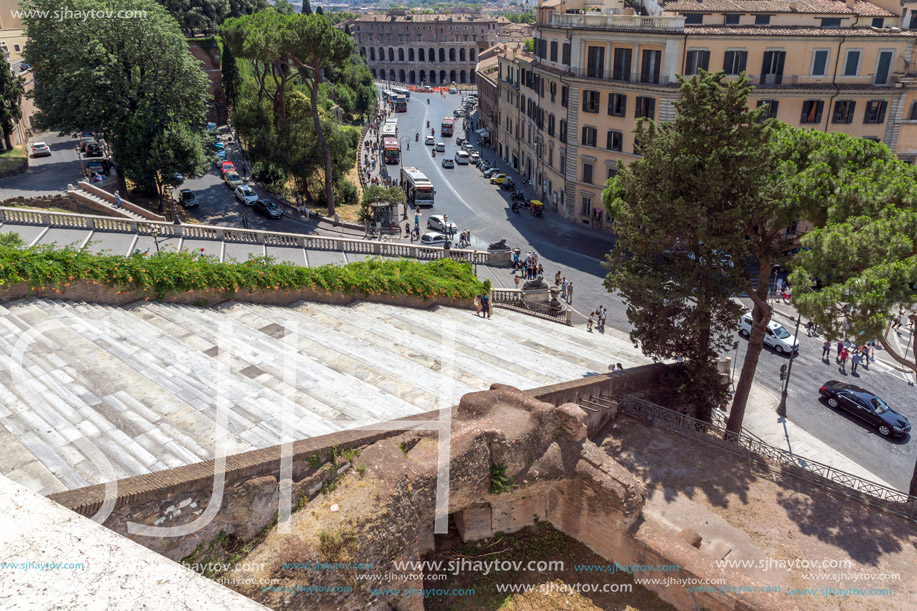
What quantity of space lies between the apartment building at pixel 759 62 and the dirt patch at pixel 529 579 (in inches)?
1418

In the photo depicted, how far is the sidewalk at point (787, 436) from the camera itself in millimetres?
24594

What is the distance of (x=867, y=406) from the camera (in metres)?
27.3

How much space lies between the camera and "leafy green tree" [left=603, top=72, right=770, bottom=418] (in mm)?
20000

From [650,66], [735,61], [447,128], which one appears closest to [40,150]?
[650,66]

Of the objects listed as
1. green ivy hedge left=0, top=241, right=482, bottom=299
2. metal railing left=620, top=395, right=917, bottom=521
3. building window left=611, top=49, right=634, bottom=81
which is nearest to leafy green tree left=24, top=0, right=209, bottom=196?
green ivy hedge left=0, top=241, right=482, bottom=299

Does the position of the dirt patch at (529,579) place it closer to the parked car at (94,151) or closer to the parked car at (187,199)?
the parked car at (187,199)

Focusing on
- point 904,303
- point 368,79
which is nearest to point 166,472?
point 904,303

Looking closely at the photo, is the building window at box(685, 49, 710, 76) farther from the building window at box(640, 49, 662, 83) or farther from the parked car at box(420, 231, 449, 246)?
the parked car at box(420, 231, 449, 246)

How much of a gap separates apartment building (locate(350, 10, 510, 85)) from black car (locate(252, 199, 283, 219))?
423 feet

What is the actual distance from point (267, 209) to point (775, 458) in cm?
3927

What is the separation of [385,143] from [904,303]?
67.4 m

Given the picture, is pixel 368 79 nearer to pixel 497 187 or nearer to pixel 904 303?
pixel 497 187

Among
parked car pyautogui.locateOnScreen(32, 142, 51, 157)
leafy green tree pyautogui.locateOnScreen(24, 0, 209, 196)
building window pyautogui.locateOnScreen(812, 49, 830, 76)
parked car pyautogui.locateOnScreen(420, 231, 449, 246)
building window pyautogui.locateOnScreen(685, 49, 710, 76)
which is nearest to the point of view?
leafy green tree pyautogui.locateOnScreen(24, 0, 209, 196)

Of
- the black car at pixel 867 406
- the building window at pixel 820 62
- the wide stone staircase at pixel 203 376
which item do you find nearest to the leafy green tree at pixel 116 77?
the wide stone staircase at pixel 203 376
